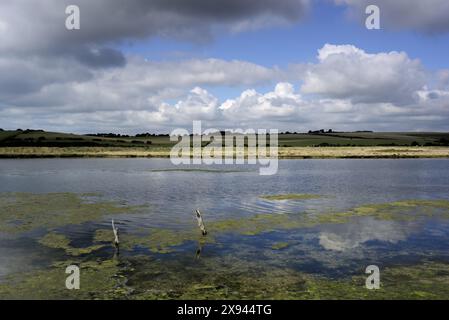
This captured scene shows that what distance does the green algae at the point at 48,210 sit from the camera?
1208 inches

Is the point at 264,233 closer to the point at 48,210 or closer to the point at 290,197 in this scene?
the point at 290,197

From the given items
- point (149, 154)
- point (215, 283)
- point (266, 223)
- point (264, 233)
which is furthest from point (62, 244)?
point (149, 154)

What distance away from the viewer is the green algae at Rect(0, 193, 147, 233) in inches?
1208

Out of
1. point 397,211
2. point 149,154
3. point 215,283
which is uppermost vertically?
point 149,154

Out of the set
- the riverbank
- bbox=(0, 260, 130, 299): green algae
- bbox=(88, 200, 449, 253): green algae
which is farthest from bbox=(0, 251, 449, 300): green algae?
the riverbank

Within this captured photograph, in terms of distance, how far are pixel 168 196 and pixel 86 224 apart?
589 inches

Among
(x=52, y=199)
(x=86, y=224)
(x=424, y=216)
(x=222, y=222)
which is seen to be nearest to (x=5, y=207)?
(x=52, y=199)

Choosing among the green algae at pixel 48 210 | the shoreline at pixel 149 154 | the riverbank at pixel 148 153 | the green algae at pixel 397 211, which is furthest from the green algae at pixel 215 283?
the riverbank at pixel 148 153

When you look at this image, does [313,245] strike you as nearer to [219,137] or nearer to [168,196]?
[168,196]

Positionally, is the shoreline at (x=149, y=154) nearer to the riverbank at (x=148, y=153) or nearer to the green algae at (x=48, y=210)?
the riverbank at (x=148, y=153)

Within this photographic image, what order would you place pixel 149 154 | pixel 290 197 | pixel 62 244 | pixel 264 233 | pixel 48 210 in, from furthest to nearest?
pixel 149 154
pixel 290 197
pixel 48 210
pixel 264 233
pixel 62 244

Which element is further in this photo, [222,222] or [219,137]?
[219,137]

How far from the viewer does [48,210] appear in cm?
3644

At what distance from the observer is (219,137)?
198000 millimetres
